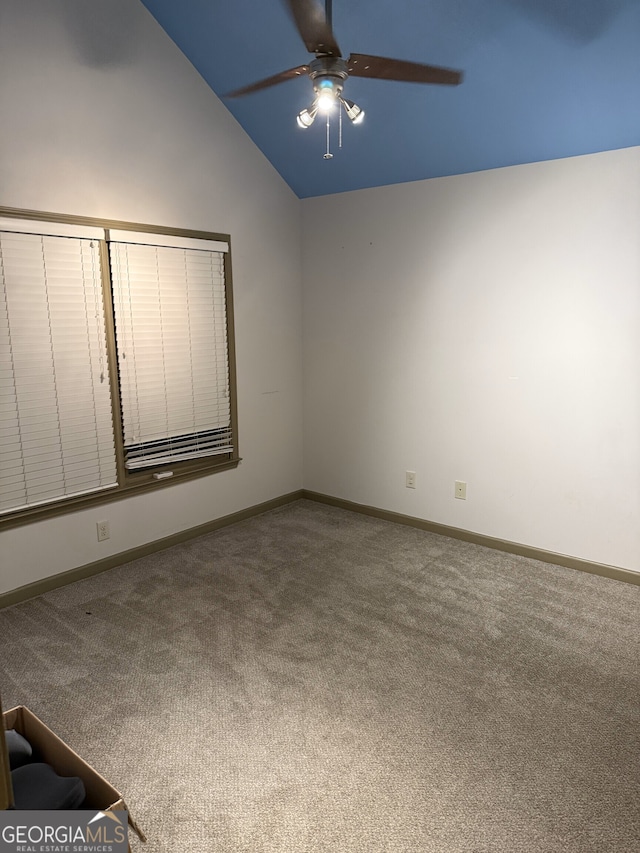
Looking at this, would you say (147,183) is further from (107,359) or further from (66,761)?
(66,761)

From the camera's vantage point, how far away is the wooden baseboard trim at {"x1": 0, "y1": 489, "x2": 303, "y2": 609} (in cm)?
309

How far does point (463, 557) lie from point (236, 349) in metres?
2.02

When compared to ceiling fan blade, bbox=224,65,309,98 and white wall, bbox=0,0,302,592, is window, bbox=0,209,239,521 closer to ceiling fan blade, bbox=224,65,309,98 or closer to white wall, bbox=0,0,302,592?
white wall, bbox=0,0,302,592

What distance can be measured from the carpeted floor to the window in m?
0.65

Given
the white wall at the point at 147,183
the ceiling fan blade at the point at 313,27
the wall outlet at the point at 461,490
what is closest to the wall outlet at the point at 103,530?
the white wall at the point at 147,183

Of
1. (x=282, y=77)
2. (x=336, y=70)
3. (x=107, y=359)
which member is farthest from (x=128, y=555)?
(x=336, y=70)

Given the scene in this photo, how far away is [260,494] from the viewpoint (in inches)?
174

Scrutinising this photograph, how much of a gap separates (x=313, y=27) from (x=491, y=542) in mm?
2946

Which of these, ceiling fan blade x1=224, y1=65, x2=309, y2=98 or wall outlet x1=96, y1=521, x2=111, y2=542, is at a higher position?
ceiling fan blade x1=224, y1=65, x2=309, y2=98

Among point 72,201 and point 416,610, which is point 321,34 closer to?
point 72,201

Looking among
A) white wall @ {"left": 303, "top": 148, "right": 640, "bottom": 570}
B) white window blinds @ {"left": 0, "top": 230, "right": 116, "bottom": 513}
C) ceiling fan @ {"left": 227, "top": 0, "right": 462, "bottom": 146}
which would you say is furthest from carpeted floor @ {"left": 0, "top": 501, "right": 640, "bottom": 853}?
ceiling fan @ {"left": 227, "top": 0, "right": 462, "bottom": 146}

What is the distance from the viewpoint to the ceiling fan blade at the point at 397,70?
2168 mm

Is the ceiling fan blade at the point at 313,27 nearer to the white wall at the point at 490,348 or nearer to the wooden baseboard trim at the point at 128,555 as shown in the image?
the white wall at the point at 490,348

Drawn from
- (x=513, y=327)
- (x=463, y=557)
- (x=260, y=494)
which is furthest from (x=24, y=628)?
(x=513, y=327)
